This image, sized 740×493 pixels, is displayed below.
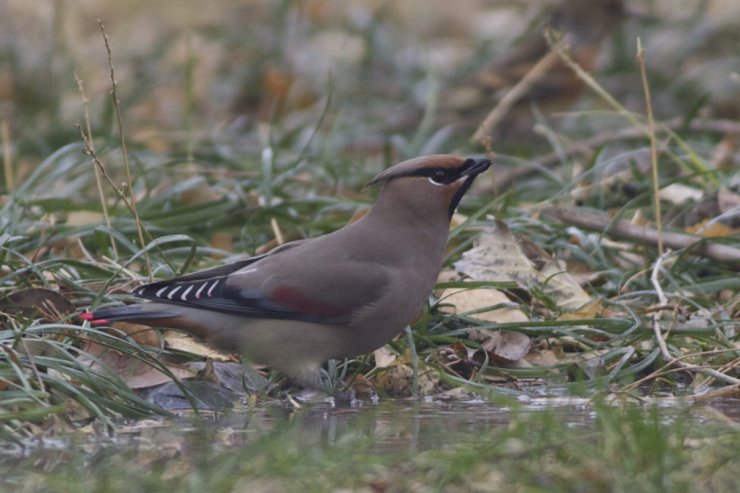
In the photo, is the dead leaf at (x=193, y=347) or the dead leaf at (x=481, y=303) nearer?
the dead leaf at (x=193, y=347)

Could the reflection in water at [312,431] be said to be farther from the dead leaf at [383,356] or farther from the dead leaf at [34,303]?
the dead leaf at [34,303]

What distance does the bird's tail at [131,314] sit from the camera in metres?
4.03

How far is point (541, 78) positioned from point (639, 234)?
3.22 meters

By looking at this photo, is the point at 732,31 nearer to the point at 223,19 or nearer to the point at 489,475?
the point at 223,19

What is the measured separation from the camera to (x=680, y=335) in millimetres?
4504

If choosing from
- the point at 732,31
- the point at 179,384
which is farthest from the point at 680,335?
the point at 732,31

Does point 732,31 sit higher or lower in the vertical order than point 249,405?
higher

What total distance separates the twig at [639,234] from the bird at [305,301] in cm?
128

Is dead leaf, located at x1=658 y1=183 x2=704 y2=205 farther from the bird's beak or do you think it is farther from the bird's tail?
the bird's tail

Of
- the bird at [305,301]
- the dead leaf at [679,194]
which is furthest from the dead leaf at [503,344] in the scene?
the dead leaf at [679,194]

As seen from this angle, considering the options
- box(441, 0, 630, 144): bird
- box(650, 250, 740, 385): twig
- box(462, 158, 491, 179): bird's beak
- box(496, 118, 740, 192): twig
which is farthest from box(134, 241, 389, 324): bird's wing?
box(441, 0, 630, 144): bird

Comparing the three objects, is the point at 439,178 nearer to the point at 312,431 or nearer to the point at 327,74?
the point at 312,431

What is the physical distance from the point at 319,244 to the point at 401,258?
0.29 meters

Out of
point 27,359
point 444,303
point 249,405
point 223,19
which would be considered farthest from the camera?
point 223,19
